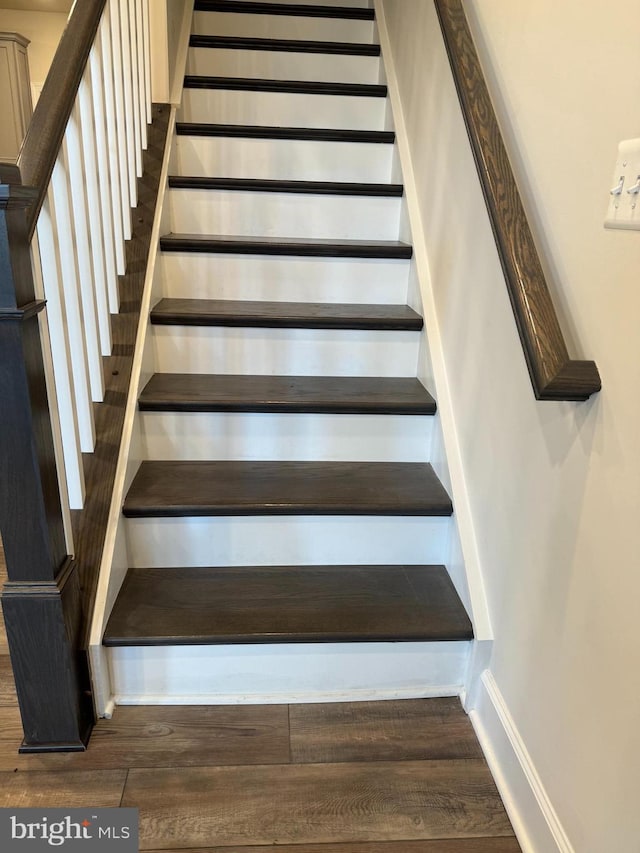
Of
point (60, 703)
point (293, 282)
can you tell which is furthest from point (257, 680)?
point (293, 282)

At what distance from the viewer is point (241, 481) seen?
1.68 meters

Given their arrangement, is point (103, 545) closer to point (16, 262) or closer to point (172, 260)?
point (16, 262)

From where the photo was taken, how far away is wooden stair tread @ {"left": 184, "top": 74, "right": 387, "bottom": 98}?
2.42 metres

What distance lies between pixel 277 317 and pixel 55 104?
83 cm

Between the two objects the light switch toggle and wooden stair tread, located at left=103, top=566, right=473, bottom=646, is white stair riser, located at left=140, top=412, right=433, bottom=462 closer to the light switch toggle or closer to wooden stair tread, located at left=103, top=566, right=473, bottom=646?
wooden stair tread, located at left=103, top=566, right=473, bottom=646

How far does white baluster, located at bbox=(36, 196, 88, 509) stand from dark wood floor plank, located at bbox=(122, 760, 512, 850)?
2.20 feet

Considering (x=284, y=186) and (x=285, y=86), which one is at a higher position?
(x=285, y=86)

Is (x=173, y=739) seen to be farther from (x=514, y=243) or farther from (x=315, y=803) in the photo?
(x=514, y=243)

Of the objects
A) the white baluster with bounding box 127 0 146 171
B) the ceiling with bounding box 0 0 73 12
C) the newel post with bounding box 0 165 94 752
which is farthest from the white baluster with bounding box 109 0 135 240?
the ceiling with bounding box 0 0 73 12

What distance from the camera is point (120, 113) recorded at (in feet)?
5.67

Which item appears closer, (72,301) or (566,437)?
(566,437)

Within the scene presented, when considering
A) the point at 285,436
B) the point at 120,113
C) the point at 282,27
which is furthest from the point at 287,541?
the point at 282,27

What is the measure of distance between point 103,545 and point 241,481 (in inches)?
15.9

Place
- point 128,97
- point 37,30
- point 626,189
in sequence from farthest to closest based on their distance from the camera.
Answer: point 37,30 → point 128,97 → point 626,189
